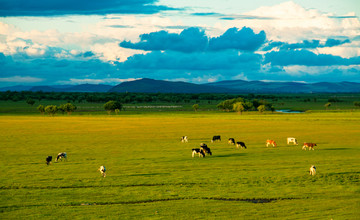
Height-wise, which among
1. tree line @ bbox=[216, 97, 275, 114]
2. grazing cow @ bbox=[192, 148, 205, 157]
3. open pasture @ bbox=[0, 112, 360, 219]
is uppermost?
tree line @ bbox=[216, 97, 275, 114]

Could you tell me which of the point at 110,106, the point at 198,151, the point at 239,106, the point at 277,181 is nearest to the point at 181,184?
the point at 277,181

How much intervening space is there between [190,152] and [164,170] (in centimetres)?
1006

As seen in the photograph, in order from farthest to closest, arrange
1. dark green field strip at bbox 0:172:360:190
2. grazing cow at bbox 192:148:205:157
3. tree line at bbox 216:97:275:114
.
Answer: tree line at bbox 216:97:275:114 < grazing cow at bbox 192:148:205:157 < dark green field strip at bbox 0:172:360:190

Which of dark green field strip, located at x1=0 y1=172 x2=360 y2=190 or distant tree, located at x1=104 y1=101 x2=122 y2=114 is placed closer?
dark green field strip, located at x1=0 y1=172 x2=360 y2=190

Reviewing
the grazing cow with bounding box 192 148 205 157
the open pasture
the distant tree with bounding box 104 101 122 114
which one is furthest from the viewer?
the distant tree with bounding box 104 101 122 114

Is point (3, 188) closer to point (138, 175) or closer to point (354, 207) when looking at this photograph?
point (138, 175)

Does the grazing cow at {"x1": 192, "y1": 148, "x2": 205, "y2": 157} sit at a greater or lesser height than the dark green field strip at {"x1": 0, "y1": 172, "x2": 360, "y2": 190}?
greater

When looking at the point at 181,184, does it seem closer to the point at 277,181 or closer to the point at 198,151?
the point at 277,181

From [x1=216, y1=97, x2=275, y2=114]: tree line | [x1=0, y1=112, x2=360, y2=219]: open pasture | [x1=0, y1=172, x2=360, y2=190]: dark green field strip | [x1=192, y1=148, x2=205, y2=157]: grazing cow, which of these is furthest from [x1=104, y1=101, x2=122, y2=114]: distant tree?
[x1=0, y1=172, x2=360, y2=190]: dark green field strip

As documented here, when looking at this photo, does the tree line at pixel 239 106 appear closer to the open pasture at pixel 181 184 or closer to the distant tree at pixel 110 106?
the distant tree at pixel 110 106

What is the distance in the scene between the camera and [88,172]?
29.6 m

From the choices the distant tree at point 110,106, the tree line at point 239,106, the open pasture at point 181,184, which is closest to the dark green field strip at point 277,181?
the open pasture at point 181,184

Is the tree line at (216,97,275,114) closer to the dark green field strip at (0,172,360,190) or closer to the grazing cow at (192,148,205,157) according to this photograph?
the grazing cow at (192,148,205,157)

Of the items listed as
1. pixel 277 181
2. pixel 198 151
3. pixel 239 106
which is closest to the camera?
pixel 277 181
